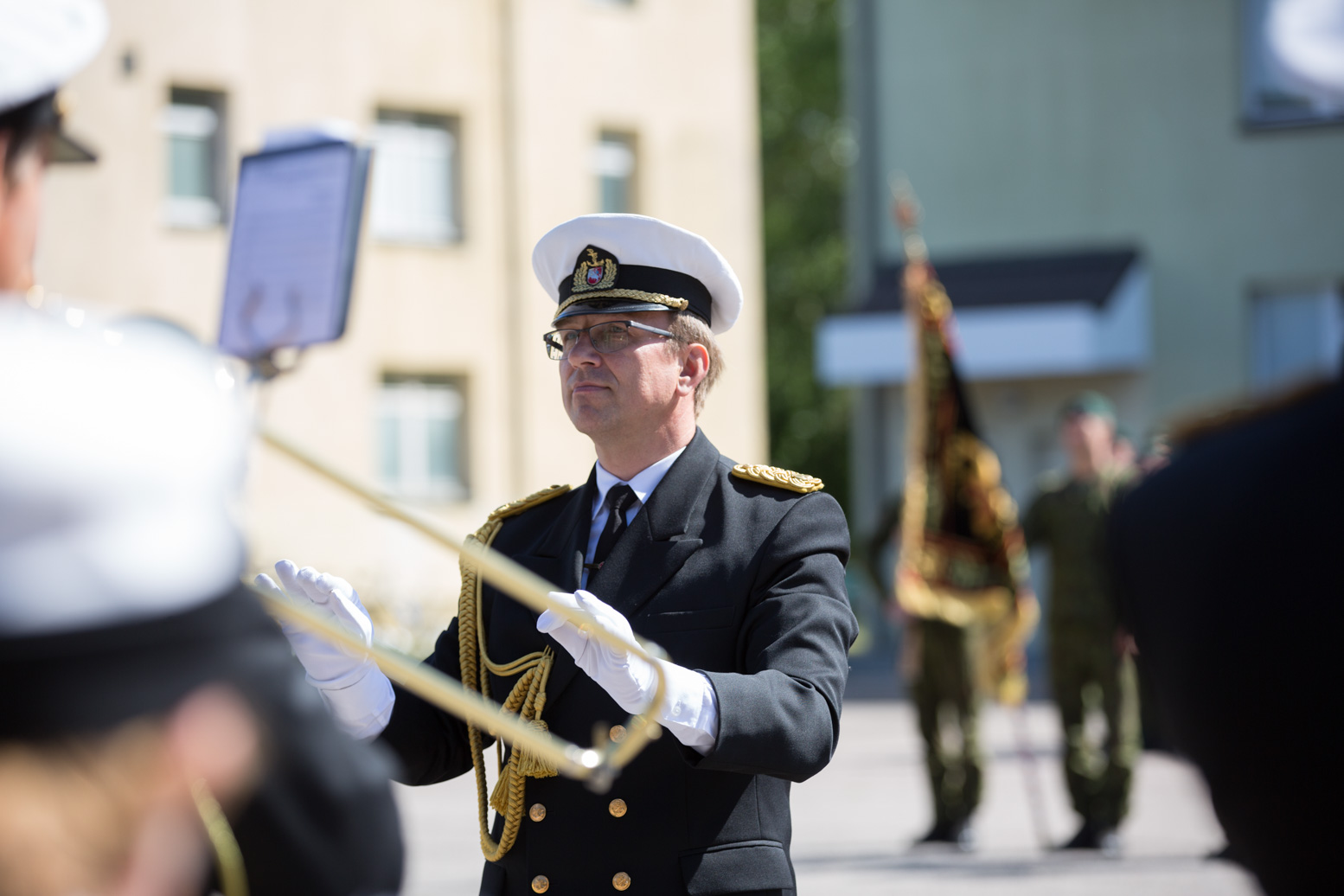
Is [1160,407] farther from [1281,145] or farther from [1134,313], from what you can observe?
[1281,145]

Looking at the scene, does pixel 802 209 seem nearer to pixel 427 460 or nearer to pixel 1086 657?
pixel 427 460

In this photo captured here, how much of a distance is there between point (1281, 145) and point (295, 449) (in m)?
21.0

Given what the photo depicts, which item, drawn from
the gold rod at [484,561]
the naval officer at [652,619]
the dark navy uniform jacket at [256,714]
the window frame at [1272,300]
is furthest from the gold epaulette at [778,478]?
the window frame at [1272,300]

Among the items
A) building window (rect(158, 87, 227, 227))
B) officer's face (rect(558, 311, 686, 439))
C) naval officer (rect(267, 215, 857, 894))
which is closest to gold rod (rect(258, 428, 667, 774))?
naval officer (rect(267, 215, 857, 894))

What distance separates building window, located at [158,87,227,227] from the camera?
680 inches

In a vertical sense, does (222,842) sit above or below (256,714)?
below

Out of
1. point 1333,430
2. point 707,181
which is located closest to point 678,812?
point 1333,430

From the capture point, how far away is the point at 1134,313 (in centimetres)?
2138

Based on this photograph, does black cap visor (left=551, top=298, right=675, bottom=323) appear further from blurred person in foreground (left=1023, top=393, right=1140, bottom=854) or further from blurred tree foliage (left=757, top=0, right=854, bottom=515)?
blurred tree foliage (left=757, top=0, right=854, bottom=515)

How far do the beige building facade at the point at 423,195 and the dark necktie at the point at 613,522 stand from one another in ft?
41.2

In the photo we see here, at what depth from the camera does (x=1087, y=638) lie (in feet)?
28.5

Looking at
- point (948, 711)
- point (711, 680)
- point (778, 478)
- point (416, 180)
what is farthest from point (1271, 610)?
point (416, 180)

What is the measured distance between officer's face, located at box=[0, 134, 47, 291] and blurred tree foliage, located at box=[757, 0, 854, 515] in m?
36.9

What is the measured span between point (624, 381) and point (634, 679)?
2.56 feet
